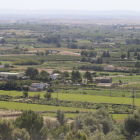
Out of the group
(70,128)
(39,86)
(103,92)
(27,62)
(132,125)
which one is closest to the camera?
(70,128)

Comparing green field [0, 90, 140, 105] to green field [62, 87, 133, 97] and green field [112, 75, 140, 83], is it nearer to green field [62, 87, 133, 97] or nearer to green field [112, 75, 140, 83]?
green field [62, 87, 133, 97]

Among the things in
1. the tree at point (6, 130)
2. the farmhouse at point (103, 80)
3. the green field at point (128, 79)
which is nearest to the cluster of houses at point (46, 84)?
the farmhouse at point (103, 80)

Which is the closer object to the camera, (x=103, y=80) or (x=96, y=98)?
(x=96, y=98)

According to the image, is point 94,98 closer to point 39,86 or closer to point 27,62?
point 39,86

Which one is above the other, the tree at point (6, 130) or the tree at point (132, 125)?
the tree at point (6, 130)

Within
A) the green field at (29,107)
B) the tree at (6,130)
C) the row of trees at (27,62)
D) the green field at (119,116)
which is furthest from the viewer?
the row of trees at (27,62)

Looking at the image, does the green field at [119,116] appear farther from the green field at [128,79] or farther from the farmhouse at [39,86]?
the green field at [128,79]

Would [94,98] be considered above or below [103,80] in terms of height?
above

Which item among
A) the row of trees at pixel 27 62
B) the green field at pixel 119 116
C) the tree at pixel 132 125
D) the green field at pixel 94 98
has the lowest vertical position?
the row of trees at pixel 27 62

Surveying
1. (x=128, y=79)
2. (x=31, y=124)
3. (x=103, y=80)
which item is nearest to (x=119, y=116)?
(x=31, y=124)

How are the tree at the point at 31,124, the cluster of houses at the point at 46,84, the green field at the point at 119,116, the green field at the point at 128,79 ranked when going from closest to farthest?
the tree at the point at 31,124 → the green field at the point at 119,116 → the cluster of houses at the point at 46,84 → the green field at the point at 128,79

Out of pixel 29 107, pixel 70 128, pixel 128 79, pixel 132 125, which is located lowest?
pixel 128 79

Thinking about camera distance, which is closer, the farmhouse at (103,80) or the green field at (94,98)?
the green field at (94,98)

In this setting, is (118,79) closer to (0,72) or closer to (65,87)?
(65,87)
